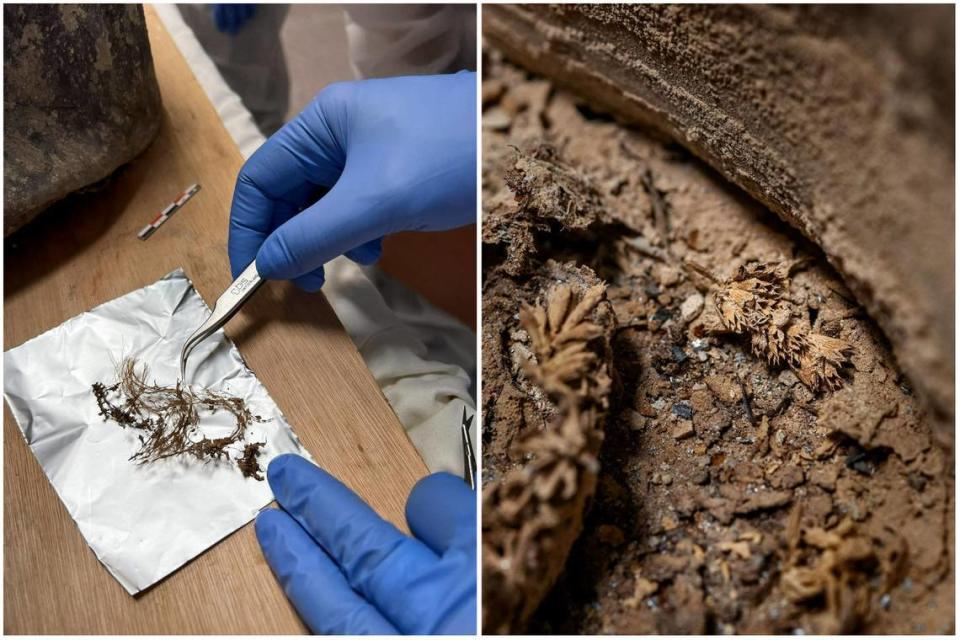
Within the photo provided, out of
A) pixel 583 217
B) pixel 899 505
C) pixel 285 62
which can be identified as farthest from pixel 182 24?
pixel 899 505

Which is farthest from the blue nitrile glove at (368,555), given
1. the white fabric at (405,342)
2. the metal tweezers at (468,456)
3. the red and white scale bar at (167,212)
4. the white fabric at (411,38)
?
the white fabric at (411,38)

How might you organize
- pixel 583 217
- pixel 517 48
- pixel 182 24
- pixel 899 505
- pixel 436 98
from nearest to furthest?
pixel 899 505 → pixel 583 217 → pixel 436 98 → pixel 517 48 → pixel 182 24

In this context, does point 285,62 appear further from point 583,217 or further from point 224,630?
point 224,630

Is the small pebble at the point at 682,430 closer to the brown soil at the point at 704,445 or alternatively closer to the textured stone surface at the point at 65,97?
the brown soil at the point at 704,445

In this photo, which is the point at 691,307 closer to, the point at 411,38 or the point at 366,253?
the point at 366,253

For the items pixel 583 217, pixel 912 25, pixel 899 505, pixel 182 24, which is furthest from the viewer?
pixel 182 24

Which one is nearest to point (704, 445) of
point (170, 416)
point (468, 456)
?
point (468, 456)

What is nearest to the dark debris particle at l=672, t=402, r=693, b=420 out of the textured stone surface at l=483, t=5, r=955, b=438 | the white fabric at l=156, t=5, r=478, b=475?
the textured stone surface at l=483, t=5, r=955, b=438
